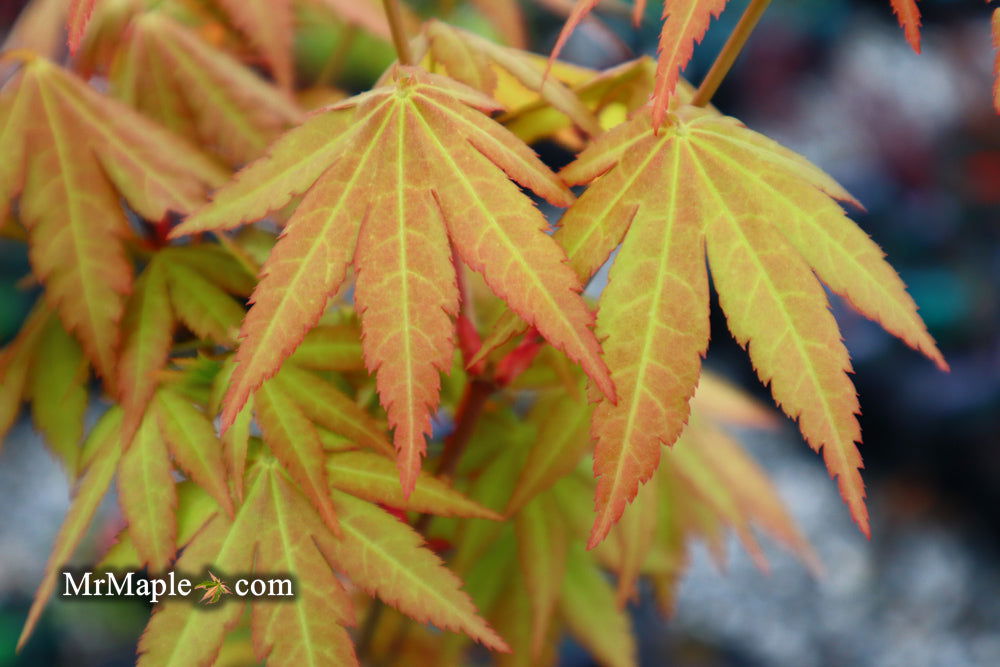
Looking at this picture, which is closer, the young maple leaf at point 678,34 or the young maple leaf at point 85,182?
the young maple leaf at point 678,34

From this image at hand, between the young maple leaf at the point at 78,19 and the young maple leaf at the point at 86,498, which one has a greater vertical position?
the young maple leaf at the point at 78,19

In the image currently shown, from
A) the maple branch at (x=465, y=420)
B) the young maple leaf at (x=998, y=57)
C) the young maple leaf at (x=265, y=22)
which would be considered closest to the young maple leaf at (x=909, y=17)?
the young maple leaf at (x=998, y=57)

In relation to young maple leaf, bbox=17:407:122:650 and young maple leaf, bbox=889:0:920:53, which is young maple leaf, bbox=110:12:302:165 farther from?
Result: young maple leaf, bbox=889:0:920:53

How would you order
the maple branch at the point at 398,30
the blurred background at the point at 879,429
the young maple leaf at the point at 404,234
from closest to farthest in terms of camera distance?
1. the young maple leaf at the point at 404,234
2. the maple branch at the point at 398,30
3. the blurred background at the point at 879,429

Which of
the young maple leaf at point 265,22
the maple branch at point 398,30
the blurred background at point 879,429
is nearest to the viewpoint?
the maple branch at point 398,30

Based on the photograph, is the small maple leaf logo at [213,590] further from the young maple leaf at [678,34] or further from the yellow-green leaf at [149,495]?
the young maple leaf at [678,34]

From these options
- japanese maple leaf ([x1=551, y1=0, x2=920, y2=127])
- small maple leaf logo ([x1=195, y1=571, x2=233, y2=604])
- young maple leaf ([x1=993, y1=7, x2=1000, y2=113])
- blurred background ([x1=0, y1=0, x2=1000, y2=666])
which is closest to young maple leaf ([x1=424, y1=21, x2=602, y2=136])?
japanese maple leaf ([x1=551, y1=0, x2=920, y2=127])
